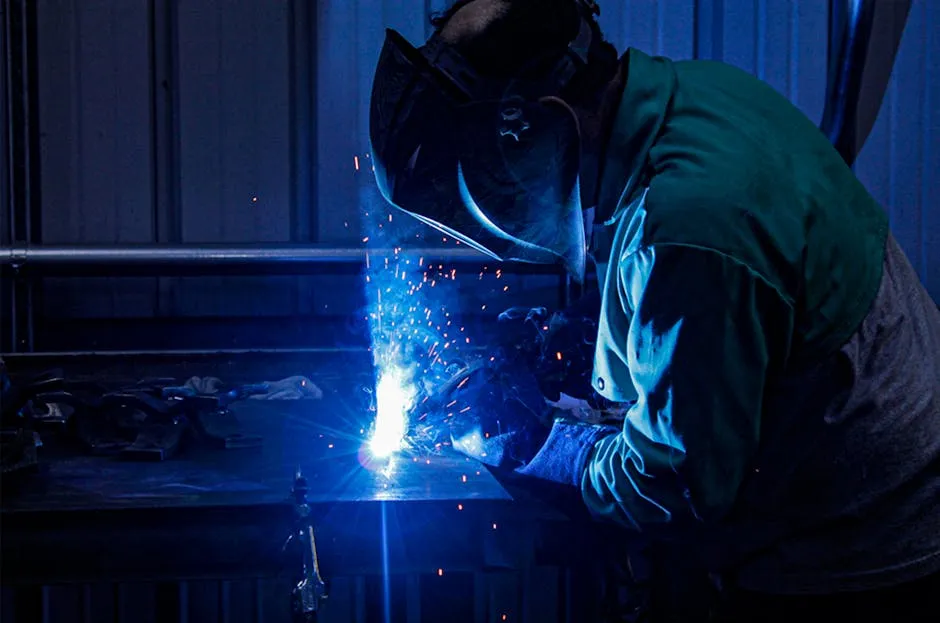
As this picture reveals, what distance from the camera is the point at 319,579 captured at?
52.8 inches

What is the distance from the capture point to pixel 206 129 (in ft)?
9.47

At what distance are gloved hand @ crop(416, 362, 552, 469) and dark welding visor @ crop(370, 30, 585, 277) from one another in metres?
0.41

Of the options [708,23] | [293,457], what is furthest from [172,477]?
[708,23]

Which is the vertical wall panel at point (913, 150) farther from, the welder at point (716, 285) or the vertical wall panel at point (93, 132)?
the vertical wall panel at point (93, 132)

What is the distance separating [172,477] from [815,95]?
9.28 feet

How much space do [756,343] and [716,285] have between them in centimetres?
10

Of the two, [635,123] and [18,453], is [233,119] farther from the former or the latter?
[635,123]

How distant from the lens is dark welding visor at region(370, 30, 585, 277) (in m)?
1.12

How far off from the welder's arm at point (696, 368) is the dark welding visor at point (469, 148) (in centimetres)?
22

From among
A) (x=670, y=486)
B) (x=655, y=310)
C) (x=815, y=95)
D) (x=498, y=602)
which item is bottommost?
(x=498, y=602)

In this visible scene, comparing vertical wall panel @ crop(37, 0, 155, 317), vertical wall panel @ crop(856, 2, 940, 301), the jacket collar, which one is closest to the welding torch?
the jacket collar

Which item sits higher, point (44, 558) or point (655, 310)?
point (655, 310)

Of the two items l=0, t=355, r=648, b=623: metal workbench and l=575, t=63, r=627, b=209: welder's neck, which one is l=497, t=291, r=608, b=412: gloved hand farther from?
l=575, t=63, r=627, b=209: welder's neck

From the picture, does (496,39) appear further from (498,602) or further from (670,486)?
(498,602)
